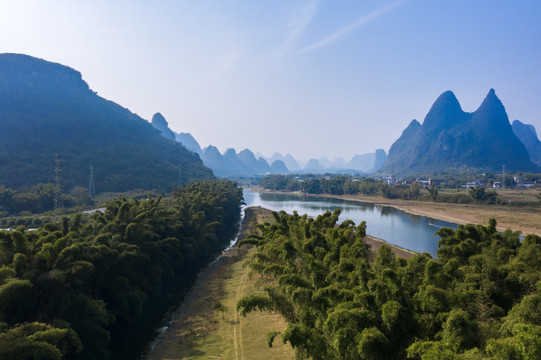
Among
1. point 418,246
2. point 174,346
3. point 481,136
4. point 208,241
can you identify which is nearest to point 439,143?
point 481,136

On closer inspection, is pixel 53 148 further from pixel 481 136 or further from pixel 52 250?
pixel 481 136

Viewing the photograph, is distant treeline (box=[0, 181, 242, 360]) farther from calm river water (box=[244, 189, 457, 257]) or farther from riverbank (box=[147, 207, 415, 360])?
calm river water (box=[244, 189, 457, 257])

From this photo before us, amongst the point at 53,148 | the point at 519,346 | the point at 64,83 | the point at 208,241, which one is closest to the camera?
the point at 519,346

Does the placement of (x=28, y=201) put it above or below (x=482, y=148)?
below

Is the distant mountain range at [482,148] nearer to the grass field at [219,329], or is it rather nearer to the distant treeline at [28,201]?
the distant treeline at [28,201]

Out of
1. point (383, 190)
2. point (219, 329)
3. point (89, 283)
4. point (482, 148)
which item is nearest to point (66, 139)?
point (89, 283)

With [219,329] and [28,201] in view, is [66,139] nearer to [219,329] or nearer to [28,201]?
[28,201]
